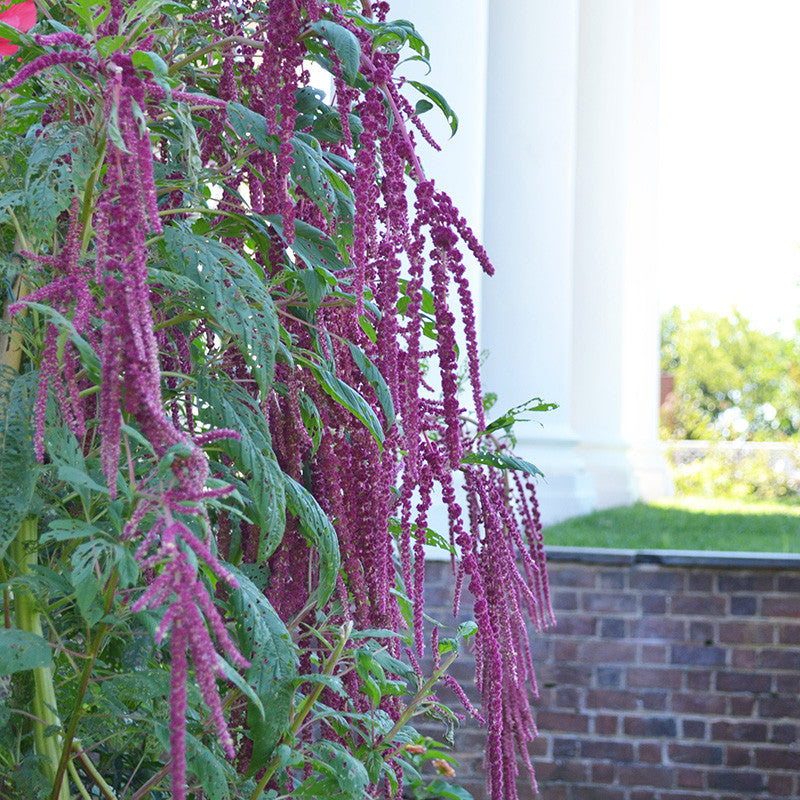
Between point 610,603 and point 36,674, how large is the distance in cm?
252

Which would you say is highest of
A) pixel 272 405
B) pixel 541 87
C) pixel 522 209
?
pixel 541 87

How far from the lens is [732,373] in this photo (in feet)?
118

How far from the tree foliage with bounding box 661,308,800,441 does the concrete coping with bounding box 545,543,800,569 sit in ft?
81.9

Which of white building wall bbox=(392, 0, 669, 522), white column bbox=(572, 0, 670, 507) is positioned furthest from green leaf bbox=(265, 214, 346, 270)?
white column bbox=(572, 0, 670, 507)

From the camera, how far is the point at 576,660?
330cm

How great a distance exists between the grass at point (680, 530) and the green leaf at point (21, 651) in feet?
9.51

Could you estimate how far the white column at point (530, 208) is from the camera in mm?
4691

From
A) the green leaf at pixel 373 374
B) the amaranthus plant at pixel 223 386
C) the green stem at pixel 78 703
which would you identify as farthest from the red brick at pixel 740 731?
the green stem at pixel 78 703

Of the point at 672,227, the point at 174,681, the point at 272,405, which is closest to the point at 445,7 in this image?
the point at 272,405

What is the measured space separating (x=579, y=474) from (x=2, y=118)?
4.48m

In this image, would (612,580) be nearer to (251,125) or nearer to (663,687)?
(663,687)

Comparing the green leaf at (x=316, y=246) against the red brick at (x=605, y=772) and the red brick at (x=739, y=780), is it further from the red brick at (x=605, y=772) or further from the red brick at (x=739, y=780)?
the red brick at (x=739, y=780)

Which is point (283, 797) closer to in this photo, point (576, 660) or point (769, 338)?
point (576, 660)

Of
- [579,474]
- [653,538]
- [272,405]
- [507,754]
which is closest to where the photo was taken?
[272,405]
